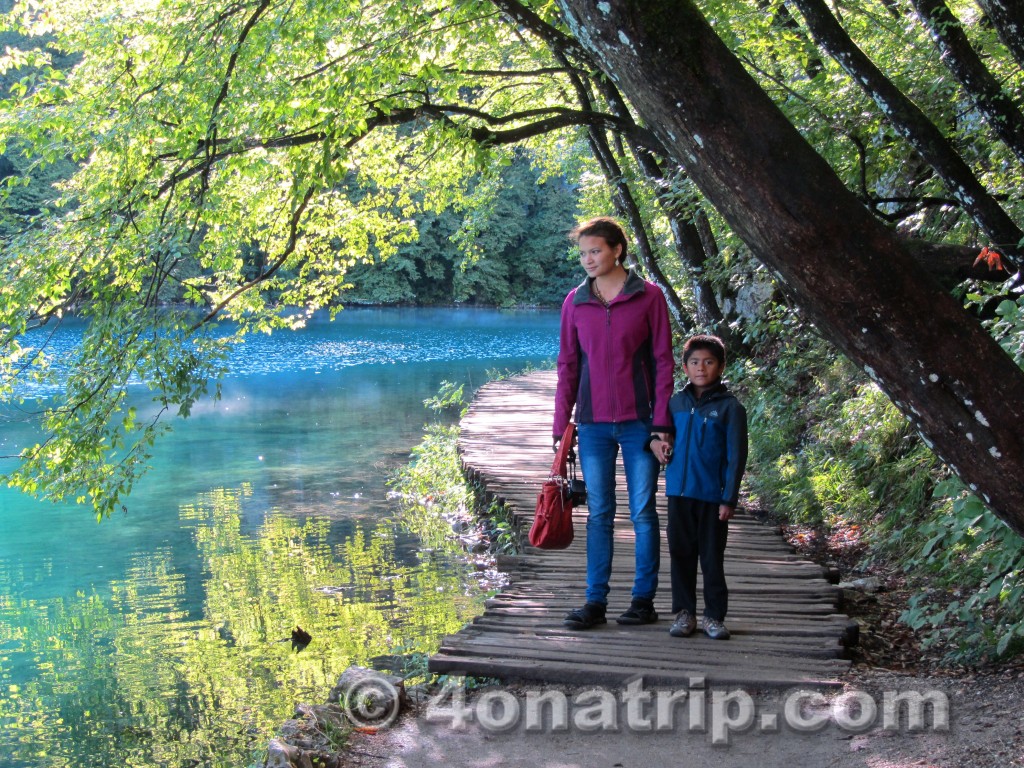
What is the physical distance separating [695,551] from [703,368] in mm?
871

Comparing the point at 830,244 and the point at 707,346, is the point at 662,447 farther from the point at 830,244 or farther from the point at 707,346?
the point at 830,244

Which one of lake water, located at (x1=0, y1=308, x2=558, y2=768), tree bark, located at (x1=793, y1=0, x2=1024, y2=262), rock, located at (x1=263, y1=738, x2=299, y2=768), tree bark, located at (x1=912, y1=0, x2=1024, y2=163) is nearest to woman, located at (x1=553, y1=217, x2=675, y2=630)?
rock, located at (x1=263, y1=738, x2=299, y2=768)

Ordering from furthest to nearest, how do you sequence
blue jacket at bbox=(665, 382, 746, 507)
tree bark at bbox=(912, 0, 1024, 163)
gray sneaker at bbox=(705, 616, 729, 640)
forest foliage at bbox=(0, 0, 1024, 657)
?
forest foliage at bbox=(0, 0, 1024, 657) < tree bark at bbox=(912, 0, 1024, 163) < gray sneaker at bbox=(705, 616, 729, 640) < blue jacket at bbox=(665, 382, 746, 507)

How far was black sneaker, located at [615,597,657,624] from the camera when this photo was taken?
15.6 feet

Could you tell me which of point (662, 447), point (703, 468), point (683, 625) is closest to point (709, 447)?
point (703, 468)

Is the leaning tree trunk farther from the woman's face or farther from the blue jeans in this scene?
the blue jeans

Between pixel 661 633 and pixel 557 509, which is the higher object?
pixel 557 509

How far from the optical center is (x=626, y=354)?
4.41 meters

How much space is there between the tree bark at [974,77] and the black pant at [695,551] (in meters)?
3.34

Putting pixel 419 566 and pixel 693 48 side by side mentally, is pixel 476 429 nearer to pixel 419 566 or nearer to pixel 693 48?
pixel 419 566

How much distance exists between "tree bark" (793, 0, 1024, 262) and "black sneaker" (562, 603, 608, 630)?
330 centimetres

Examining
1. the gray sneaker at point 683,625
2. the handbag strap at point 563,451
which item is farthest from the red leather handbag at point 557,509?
the gray sneaker at point 683,625

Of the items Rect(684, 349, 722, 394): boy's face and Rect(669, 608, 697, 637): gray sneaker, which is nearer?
Rect(684, 349, 722, 394): boy's face

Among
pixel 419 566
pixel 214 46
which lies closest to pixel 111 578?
pixel 419 566
